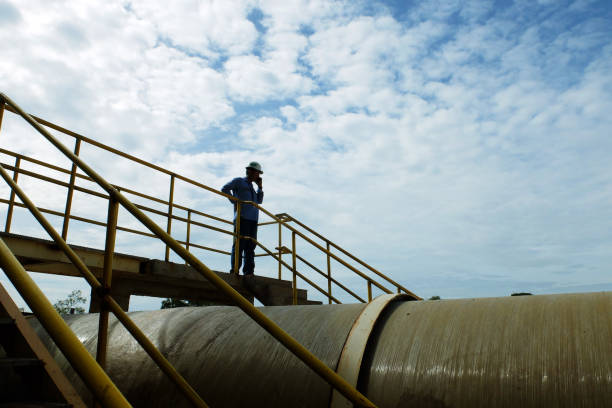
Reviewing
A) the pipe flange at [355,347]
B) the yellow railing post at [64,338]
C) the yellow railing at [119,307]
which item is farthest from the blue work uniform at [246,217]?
the yellow railing post at [64,338]

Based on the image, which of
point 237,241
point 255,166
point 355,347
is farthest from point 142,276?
point 355,347

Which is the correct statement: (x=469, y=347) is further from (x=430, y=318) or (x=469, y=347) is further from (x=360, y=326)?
(x=360, y=326)

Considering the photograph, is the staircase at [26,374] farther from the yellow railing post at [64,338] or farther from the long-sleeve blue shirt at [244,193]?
the long-sleeve blue shirt at [244,193]

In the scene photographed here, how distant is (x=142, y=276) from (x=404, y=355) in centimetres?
487

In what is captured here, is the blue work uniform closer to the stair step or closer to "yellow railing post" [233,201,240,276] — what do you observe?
"yellow railing post" [233,201,240,276]

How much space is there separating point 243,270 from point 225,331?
4.29m

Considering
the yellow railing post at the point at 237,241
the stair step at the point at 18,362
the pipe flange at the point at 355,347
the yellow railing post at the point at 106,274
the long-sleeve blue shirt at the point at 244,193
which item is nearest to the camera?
the stair step at the point at 18,362

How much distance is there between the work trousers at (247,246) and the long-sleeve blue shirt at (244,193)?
0.10m

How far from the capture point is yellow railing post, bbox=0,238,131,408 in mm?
1266

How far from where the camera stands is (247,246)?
7.52m

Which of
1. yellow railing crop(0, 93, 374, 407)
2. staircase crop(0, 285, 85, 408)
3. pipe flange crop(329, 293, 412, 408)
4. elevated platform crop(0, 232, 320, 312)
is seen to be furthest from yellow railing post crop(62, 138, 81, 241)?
pipe flange crop(329, 293, 412, 408)

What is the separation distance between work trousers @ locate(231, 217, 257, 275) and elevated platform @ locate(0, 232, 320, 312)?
1.03 ft

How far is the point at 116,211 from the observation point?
2664mm

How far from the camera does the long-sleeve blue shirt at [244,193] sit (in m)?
7.67
